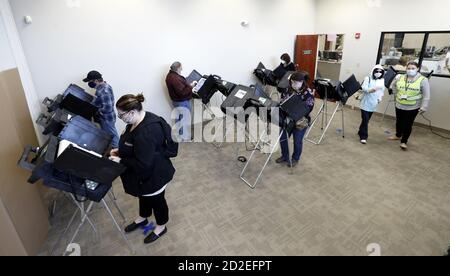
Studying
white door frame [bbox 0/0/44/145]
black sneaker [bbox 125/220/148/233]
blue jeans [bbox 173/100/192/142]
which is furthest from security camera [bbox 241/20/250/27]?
black sneaker [bbox 125/220/148/233]

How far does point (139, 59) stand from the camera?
174 inches

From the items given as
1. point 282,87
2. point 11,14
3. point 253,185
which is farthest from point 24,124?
point 282,87

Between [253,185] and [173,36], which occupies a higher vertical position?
[173,36]

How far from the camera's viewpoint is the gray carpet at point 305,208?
239cm

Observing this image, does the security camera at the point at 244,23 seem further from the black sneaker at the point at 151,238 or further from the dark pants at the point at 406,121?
the black sneaker at the point at 151,238

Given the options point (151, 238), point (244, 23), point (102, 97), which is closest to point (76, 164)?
point (151, 238)

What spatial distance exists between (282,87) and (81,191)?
3865mm

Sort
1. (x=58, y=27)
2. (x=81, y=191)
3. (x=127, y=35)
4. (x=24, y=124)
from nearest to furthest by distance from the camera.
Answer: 1. (x=81, y=191)
2. (x=24, y=124)
3. (x=58, y=27)
4. (x=127, y=35)

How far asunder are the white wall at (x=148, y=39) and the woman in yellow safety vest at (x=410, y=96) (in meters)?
3.09

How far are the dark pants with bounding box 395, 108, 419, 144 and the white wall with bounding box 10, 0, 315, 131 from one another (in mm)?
3167

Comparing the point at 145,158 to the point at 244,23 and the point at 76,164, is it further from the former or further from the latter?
the point at 244,23

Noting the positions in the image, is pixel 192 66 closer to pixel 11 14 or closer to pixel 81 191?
pixel 11 14

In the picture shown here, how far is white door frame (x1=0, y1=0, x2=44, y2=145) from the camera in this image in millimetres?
3021

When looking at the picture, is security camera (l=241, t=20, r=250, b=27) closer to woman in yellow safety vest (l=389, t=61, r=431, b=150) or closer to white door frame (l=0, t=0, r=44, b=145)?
woman in yellow safety vest (l=389, t=61, r=431, b=150)
